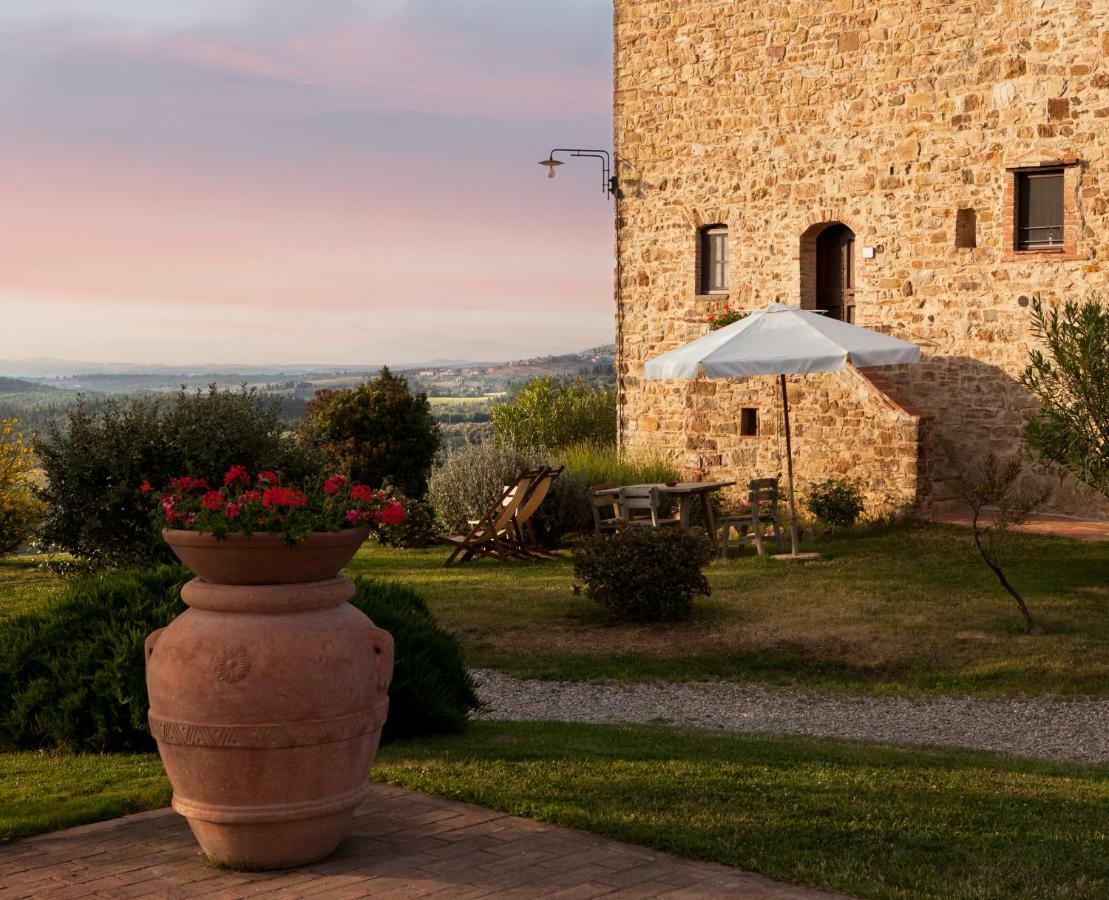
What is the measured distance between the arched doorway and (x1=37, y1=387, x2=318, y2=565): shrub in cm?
910

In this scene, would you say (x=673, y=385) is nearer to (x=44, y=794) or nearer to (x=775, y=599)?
(x=775, y=599)

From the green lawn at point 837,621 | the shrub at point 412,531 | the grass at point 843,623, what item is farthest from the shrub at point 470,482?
the grass at point 843,623

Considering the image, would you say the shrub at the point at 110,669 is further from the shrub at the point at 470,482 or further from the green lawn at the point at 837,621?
the shrub at the point at 470,482

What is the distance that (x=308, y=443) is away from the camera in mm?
12680

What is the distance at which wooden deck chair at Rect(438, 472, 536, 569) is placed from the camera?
15.3 m

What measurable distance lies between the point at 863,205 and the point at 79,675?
43.5 feet

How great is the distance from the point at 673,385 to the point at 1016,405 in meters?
4.78

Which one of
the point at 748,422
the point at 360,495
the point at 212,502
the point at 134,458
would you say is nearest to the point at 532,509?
the point at 748,422

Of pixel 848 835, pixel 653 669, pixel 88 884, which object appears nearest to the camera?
pixel 88 884

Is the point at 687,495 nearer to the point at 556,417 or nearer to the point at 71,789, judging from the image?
the point at 556,417

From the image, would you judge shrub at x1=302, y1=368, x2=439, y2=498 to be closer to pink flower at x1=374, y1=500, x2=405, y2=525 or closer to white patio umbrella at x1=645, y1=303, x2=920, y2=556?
white patio umbrella at x1=645, y1=303, x2=920, y2=556

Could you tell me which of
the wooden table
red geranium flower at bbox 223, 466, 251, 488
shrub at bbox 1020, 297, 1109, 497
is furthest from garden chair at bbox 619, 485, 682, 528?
red geranium flower at bbox 223, 466, 251, 488

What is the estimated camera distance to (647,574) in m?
11.6

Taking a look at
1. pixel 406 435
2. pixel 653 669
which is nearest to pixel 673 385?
pixel 406 435
